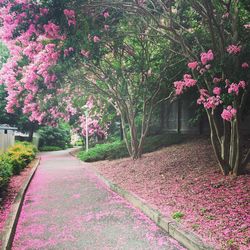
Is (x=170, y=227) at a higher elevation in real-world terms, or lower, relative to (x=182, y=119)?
lower

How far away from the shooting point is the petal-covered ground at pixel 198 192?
16.5ft

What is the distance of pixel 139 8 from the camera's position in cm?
830

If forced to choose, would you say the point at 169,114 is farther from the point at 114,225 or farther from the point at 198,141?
→ the point at 114,225

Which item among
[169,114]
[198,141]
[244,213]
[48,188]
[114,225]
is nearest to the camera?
[244,213]

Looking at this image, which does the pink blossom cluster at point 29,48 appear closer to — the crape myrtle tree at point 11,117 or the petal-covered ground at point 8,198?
the petal-covered ground at point 8,198

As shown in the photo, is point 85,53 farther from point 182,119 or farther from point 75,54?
point 182,119

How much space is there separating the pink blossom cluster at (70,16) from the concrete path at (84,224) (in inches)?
156

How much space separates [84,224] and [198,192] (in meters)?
2.54

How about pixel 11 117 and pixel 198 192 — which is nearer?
pixel 198 192

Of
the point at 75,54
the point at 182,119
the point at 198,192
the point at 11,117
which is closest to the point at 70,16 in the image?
the point at 75,54

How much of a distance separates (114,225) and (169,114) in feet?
42.2

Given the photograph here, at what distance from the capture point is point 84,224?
626 centimetres

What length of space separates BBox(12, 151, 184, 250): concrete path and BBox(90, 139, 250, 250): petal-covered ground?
21.2 inches

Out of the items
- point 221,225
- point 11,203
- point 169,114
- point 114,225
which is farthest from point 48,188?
point 169,114
